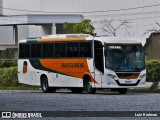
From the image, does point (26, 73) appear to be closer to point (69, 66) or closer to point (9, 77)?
point (69, 66)

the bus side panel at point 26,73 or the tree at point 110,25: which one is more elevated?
the tree at point 110,25

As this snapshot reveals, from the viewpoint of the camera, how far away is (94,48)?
3853 cm

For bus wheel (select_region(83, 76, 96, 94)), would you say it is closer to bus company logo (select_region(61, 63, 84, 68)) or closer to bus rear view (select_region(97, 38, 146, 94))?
bus company logo (select_region(61, 63, 84, 68))

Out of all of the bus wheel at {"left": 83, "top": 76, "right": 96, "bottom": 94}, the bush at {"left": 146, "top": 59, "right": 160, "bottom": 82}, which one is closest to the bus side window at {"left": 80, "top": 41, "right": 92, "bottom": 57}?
the bus wheel at {"left": 83, "top": 76, "right": 96, "bottom": 94}

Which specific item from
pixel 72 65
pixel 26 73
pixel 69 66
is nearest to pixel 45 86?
pixel 26 73

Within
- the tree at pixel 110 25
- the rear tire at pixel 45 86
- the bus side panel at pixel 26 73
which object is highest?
the tree at pixel 110 25

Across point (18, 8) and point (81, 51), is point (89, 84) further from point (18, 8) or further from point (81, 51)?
point (18, 8)

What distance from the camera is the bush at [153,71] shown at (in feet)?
137

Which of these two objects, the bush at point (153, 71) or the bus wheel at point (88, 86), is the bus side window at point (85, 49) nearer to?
the bus wheel at point (88, 86)

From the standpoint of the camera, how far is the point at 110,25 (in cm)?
8744

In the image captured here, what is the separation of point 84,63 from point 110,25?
48696 mm

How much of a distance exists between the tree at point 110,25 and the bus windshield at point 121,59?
4699 centimetres

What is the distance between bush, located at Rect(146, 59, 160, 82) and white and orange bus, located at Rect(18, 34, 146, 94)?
3.21m

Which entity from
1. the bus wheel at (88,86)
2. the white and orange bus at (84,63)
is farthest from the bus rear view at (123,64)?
the bus wheel at (88,86)
